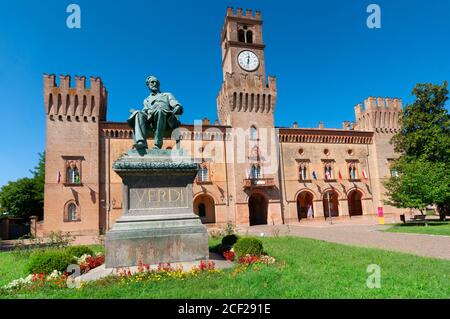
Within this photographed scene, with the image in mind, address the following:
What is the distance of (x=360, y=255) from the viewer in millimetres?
9820

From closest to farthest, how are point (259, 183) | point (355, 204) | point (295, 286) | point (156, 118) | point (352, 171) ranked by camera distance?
point (295, 286), point (156, 118), point (259, 183), point (352, 171), point (355, 204)

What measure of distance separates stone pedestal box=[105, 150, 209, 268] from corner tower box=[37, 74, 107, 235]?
77.6ft

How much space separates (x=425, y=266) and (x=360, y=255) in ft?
7.01

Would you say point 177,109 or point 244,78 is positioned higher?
point 244,78

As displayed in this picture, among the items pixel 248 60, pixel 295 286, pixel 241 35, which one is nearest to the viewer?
pixel 295 286

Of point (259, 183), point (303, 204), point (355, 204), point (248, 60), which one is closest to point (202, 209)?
point (259, 183)

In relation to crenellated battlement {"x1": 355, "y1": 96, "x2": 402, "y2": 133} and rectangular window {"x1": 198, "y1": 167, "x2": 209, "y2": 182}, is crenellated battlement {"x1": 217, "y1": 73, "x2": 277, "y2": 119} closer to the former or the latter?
rectangular window {"x1": 198, "y1": 167, "x2": 209, "y2": 182}

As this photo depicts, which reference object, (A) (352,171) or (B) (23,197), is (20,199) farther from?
(A) (352,171)

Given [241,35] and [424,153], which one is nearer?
[424,153]

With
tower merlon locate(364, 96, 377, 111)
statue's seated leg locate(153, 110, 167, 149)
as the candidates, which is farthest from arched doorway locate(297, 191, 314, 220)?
statue's seated leg locate(153, 110, 167, 149)

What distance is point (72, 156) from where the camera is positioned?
2908 cm

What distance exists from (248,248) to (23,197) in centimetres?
3825
